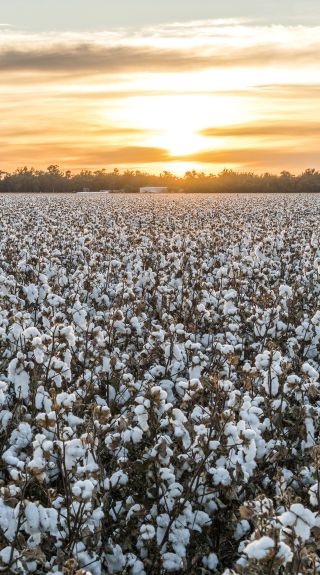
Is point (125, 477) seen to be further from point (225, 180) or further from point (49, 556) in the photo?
point (225, 180)

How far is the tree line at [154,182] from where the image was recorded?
277ft

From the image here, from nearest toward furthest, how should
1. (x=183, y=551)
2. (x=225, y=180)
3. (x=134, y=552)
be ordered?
(x=183, y=551) < (x=134, y=552) < (x=225, y=180)

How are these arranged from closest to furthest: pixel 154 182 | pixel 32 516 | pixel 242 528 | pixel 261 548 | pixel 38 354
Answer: pixel 261 548
pixel 32 516
pixel 242 528
pixel 38 354
pixel 154 182

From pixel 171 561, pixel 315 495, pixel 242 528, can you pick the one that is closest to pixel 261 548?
pixel 315 495

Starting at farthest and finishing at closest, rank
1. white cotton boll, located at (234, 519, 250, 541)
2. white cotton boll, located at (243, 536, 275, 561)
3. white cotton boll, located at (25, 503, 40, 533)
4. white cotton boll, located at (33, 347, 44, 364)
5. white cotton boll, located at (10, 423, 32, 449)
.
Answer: white cotton boll, located at (33, 347, 44, 364)
white cotton boll, located at (10, 423, 32, 449)
white cotton boll, located at (234, 519, 250, 541)
white cotton boll, located at (25, 503, 40, 533)
white cotton boll, located at (243, 536, 275, 561)

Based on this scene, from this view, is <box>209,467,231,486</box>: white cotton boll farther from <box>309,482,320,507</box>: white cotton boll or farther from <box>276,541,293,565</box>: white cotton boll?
<box>276,541,293,565</box>: white cotton boll

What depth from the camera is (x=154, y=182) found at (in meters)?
107

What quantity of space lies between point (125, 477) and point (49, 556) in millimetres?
615

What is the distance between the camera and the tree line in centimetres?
8431

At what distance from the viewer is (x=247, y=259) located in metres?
12.3

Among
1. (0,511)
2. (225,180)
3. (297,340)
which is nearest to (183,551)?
(0,511)

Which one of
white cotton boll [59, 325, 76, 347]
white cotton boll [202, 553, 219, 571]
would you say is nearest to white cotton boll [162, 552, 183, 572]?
white cotton boll [202, 553, 219, 571]

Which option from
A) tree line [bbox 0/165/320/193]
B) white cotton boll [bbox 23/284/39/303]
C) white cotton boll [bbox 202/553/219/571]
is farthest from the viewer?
tree line [bbox 0/165/320/193]

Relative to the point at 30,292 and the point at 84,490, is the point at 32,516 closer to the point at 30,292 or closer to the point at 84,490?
the point at 84,490
